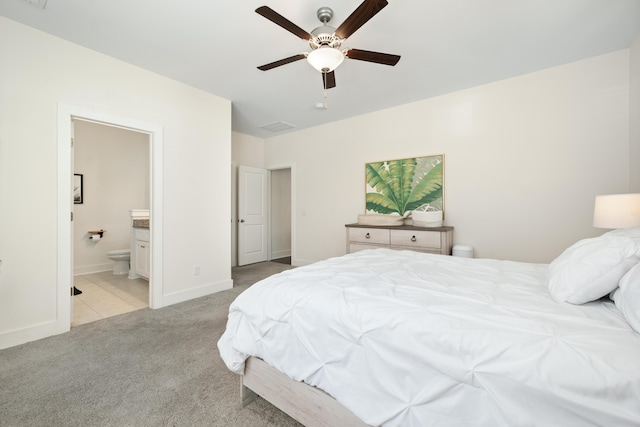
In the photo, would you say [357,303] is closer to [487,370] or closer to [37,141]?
[487,370]

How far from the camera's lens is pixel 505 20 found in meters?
2.19

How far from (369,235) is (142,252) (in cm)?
339

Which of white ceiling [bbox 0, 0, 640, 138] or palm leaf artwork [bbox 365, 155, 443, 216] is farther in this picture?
palm leaf artwork [bbox 365, 155, 443, 216]

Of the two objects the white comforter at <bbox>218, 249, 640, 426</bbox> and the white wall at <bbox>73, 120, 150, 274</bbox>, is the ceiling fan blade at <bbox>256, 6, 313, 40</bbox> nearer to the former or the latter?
the white comforter at <bbox>218, 249, 640, 426</bbox>

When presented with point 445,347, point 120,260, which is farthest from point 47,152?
point 445,347

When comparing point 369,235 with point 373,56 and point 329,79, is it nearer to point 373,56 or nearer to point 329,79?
point 329,79

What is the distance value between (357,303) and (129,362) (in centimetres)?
191

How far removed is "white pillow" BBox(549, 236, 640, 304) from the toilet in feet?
17.8

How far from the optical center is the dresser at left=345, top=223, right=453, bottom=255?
323 centimetres

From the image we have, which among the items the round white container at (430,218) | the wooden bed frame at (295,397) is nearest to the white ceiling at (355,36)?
the round white container at (430,218)

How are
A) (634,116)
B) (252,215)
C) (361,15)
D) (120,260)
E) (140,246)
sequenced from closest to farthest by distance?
(361,15) → (634,116) → (140,246) → (120,260) → (252,215)

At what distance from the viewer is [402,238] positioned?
3455mm

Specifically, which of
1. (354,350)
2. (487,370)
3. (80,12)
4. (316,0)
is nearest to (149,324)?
(354,350)

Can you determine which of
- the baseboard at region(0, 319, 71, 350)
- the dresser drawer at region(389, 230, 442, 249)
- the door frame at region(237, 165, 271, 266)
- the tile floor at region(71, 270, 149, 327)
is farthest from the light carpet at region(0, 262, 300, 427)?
the door frame at region(237, 165, 271, 266)
